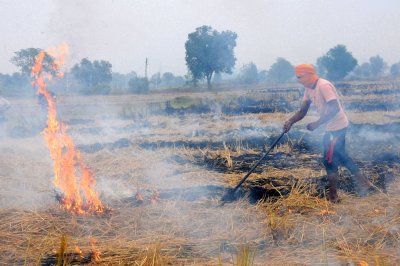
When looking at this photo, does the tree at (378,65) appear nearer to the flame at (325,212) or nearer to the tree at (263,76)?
the tree at (263,76)

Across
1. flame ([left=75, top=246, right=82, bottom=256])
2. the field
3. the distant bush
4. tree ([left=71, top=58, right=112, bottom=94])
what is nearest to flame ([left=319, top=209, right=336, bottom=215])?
the field

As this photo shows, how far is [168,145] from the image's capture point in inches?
356

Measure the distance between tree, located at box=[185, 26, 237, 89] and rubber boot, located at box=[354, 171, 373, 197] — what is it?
34.9m

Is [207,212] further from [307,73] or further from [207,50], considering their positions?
[207,50]

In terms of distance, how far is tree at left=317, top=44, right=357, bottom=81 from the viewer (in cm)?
5858

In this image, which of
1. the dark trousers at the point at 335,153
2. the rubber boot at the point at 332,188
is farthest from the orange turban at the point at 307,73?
the rubber boot at the point at 332,188

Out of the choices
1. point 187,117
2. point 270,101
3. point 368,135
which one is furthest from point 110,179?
point 270,101

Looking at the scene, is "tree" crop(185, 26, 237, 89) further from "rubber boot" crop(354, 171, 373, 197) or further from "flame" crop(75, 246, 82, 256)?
"flame" crop(75, 246, 82, 256)

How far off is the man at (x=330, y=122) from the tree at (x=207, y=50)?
114 ft

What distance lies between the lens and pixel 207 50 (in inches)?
1606

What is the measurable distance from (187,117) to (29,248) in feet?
41.3

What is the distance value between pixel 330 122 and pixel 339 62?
194 feet

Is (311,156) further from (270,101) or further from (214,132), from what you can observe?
(270,101)

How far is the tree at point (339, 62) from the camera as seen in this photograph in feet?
192
